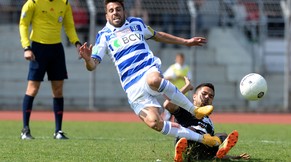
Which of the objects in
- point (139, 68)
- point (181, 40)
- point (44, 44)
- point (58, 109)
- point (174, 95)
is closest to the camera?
point (174, 95)

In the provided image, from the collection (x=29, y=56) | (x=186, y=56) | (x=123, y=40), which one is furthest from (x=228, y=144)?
(x=186, y=56)

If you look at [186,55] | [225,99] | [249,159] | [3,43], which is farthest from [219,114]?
[249,159]

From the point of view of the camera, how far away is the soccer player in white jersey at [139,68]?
24.8 ft

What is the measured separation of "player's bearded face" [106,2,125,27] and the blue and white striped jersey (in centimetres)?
6

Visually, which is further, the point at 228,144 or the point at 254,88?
the point at 254,88

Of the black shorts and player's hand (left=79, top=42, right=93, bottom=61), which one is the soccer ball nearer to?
player's hand (left=79, top=42, right=93, bottom=61)

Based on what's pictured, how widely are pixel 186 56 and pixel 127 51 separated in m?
14.0

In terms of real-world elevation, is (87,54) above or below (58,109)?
above

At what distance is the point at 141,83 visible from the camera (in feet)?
25.6

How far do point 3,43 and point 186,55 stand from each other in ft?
19.1

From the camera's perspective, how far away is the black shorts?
10422 millimetres

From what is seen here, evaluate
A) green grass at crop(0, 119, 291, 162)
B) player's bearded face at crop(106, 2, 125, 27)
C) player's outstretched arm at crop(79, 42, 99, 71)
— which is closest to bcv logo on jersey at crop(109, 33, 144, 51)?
player's bearded face at crop(106, 2, 125, 27)

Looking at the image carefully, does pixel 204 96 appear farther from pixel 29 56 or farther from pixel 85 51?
pixel 29 56

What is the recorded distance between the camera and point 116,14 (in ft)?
26.9
